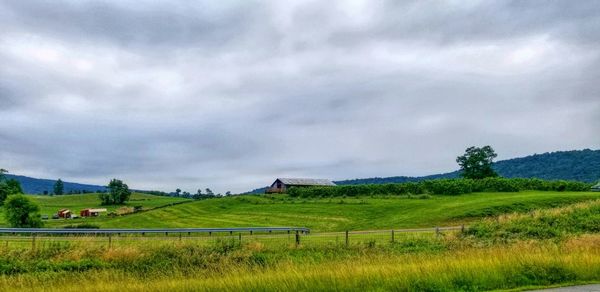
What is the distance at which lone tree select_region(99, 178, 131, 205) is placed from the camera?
156875 mm

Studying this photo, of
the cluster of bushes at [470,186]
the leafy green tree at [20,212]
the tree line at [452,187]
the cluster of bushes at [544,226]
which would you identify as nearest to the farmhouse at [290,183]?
the tree line at [452,187]

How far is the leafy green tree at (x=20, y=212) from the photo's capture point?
73000mm

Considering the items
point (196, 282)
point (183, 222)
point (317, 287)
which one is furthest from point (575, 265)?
point (183, 222)

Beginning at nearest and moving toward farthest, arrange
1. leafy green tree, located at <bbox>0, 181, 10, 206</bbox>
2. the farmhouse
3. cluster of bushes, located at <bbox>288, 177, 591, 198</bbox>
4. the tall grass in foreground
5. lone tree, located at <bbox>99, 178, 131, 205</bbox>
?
the tall grass in foreground < cluster of bushes, located at <bbox>288, 177, 591, 198</bbox> < leafy green tree, located at <bbox>0, 181, 10, 206</bbox> < the farmhouse < lone tree, located at <bbox>99, 178, 131, 205</bbox>

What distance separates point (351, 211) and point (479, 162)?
6930 centimetres

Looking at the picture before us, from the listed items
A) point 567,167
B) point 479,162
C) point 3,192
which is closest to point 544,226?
point 479,162

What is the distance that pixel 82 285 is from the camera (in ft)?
43.3

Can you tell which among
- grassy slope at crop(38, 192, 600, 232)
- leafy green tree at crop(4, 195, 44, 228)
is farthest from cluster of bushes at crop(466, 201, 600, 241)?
leafy green tree at crop(4, 195, 44, 228)

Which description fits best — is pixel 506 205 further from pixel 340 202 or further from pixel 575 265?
pixel 575 265

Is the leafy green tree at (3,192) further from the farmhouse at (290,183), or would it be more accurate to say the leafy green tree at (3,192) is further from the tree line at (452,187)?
the tree line at (452,187)

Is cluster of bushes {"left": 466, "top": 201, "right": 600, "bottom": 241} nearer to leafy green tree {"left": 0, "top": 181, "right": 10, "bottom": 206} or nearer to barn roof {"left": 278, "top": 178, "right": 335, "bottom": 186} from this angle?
barn roof {"left": 278, "top": 178, "right": 335, "bottom": 186}

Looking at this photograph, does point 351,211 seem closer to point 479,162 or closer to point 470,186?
point 470,186

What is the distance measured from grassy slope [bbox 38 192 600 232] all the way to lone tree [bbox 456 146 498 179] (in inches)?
2051

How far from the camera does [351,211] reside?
67.6 meters
